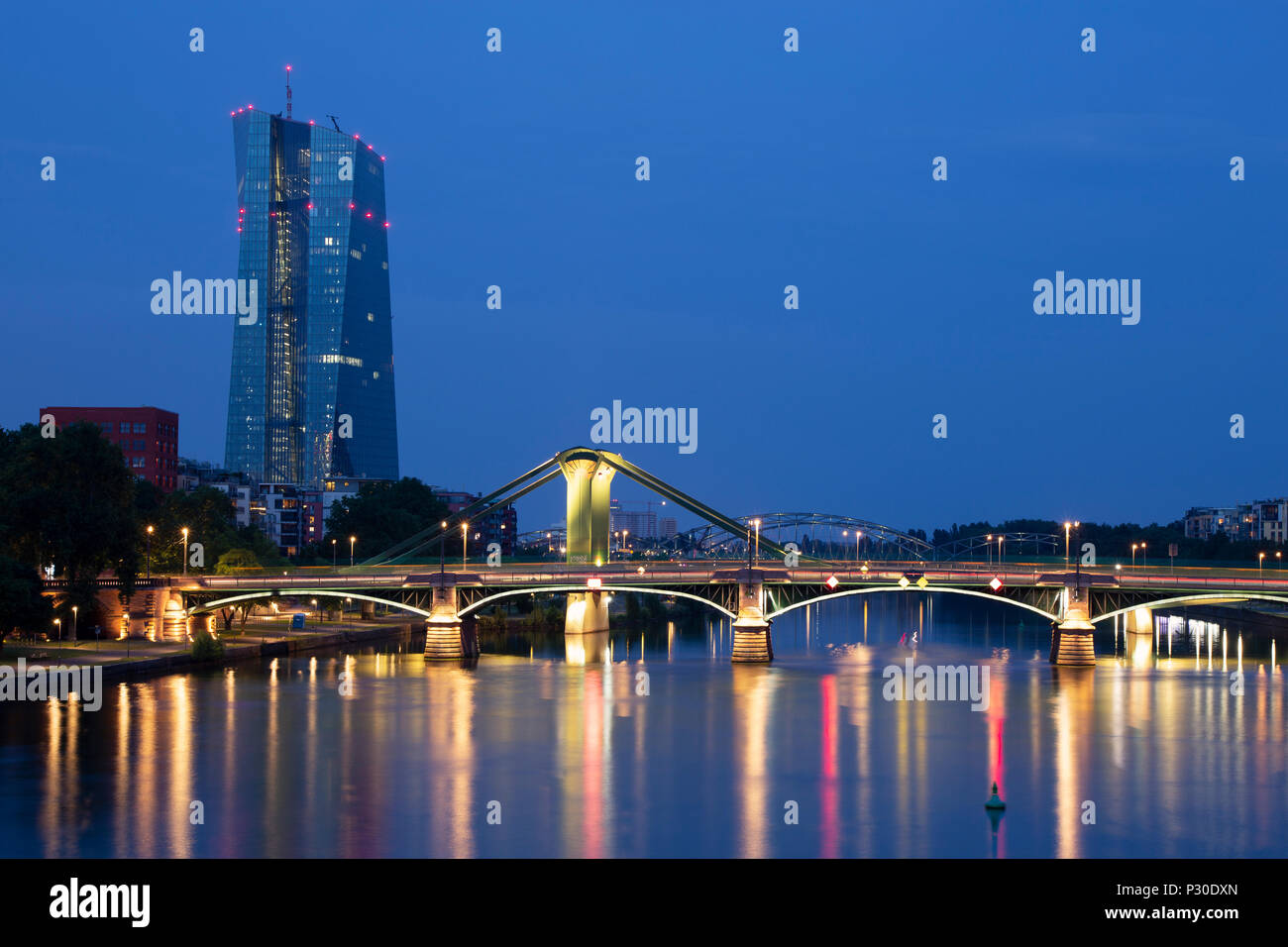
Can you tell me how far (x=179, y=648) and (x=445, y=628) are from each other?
16.1 metres

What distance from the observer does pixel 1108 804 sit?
42.9m

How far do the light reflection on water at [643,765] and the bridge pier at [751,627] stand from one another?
10.8ft

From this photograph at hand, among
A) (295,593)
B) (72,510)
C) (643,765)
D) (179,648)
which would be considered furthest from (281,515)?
(643,765)

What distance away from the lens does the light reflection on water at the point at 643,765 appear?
38094mm

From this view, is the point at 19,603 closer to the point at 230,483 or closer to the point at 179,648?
the point at 179,648

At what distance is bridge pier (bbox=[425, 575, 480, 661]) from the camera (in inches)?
3410

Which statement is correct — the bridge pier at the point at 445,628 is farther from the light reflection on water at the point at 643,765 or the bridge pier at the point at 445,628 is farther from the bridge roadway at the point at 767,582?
the light reflection on water at the point at 643,765

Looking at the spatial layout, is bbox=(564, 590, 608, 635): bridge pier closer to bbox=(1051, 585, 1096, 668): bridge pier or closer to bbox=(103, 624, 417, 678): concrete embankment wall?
bbox=(103, 624, 417, 678): concrete embankment wall

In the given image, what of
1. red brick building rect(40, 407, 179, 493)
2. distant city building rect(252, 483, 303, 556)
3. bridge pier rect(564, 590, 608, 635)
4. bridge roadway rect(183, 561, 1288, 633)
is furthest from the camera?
distant city building rect(252, 483, 303, 556)

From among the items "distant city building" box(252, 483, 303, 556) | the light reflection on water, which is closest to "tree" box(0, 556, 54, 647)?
the light reflection on water

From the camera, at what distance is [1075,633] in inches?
3196

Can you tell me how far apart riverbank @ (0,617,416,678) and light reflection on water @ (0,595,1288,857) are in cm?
228
